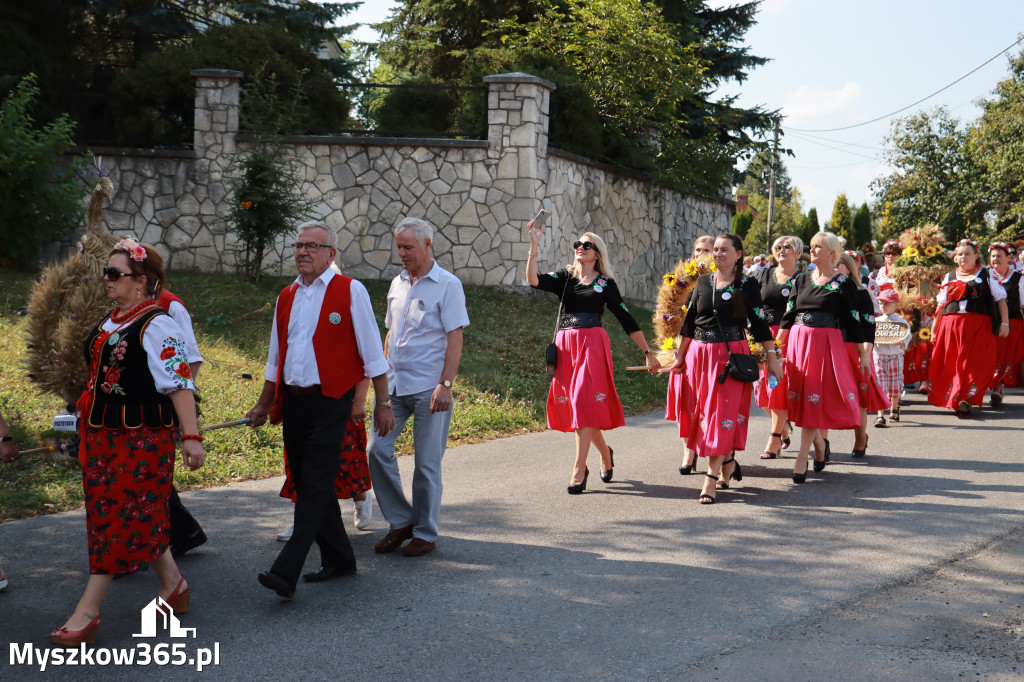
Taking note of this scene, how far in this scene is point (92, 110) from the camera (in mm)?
16141

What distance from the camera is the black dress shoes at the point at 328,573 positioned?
503 centimetres

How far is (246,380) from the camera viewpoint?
10250 millimetres

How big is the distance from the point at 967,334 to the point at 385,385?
911 centimetres

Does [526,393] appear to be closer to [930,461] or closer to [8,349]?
[930,461]

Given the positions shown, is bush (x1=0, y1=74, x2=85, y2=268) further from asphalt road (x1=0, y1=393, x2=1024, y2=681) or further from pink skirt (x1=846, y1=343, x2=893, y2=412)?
pink skirt (x1=846, y1=343, x2=893, y2=412)

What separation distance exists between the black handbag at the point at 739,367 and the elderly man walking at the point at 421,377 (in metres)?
2.39

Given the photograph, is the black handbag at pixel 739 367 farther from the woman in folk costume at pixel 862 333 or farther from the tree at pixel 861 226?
the tree at pixel 861 226

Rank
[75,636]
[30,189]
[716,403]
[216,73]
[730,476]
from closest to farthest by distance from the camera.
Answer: [75,636], [716,403], [730,476], [30,189], [216,73]

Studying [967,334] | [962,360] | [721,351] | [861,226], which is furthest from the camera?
[861,226]

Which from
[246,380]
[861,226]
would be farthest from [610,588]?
[861,226]

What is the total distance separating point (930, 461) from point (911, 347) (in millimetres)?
4655

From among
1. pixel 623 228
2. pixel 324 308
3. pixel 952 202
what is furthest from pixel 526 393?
pixel 952 202

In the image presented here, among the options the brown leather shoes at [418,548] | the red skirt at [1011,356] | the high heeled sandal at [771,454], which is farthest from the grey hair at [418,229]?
the red skirt at [1011,356]

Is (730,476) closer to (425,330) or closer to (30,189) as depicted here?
(425,330)
